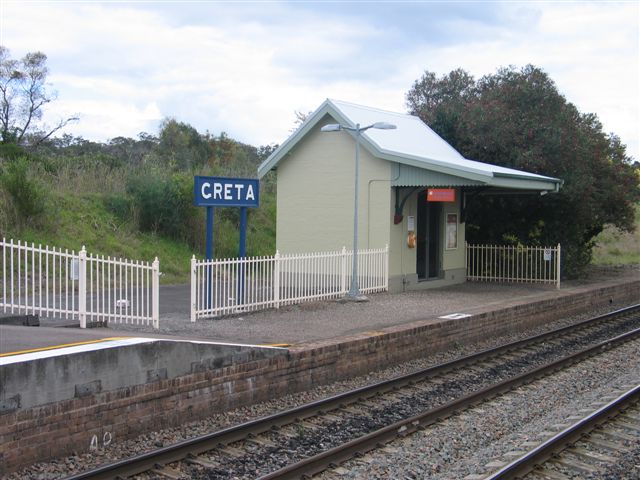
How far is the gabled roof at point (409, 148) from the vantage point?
57.0 ft

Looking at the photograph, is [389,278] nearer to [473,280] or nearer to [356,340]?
[473,280]

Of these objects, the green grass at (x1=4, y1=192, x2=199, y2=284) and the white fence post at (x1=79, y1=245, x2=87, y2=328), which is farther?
the green grass at (x1=4, y1=192, x2=199, y2=284)

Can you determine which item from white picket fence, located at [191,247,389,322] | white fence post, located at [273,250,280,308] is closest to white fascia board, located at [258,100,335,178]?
white picket fence, located at [191,247,389,322]

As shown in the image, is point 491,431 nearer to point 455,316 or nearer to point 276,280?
point 455,316

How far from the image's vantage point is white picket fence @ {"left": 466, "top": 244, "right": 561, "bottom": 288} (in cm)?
2231

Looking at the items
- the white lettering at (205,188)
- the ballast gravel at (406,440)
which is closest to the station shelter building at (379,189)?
the white lettering at (205,188)

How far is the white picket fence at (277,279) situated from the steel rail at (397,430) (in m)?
5.02

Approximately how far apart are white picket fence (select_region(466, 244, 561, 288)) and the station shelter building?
73.2 inches

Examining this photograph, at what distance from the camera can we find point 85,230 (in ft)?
72.5

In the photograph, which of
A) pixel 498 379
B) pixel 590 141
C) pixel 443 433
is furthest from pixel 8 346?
pixel 590 141

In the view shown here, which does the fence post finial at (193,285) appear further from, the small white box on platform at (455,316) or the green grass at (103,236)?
the green grass at (103,236)

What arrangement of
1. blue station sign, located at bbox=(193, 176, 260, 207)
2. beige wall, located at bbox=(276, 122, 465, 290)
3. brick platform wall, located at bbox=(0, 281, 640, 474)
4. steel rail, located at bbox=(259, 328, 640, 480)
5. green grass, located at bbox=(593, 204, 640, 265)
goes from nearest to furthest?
brick platform wall, located at bbox=(0, 281, 640, 474), steel rail, located at bbox=(259, 328, 640, 480), blue station sign, located at bbox=(193, 176, 260, 207), beige wall, located at bbox=(276, 122, 465, 290), green grass, located at bbox=(593, 204, 640, 265)

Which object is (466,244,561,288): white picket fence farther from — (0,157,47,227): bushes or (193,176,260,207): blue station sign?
(0,157,47,227): bushes

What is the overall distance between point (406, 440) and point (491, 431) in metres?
1.17
